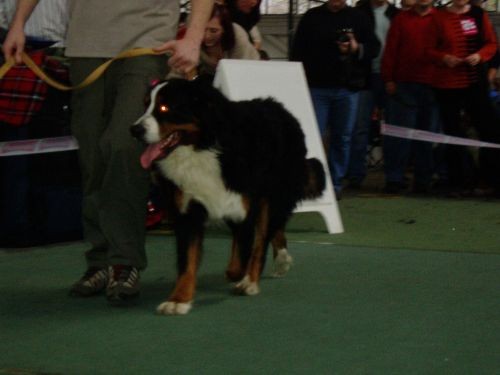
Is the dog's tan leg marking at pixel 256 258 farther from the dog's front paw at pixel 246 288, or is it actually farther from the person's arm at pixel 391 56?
the person's arm at pixel 391 56

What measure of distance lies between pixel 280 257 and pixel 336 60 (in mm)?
3607

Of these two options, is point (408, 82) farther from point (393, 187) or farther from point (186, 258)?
point (186, 258)

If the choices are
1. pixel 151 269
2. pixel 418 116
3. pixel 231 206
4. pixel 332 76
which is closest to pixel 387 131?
pixel 418 116

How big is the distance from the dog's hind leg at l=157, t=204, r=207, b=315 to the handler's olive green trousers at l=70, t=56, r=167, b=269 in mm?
205

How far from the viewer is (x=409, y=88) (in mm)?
9461

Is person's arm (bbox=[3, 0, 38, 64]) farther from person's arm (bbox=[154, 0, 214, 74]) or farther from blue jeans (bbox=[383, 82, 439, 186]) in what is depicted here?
blue jeans (bbox=[383, 82, 439, 186])

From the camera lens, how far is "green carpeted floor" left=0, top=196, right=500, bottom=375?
11.4 feet

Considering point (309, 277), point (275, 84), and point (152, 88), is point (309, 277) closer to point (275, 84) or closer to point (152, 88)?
point (152, 88)

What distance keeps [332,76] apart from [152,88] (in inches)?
175

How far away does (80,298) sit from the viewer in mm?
4652

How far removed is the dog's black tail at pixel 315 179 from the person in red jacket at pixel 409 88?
3626 millimetres

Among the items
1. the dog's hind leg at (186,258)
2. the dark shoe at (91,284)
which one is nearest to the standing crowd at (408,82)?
the dark shoe at (91,284)

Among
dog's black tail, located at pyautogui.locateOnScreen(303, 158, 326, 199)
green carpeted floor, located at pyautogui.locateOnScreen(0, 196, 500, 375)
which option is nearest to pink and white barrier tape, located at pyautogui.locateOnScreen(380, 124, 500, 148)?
green carpeted floor, located at pyautogui.locateOnScreen(0, 196, 500, 375)

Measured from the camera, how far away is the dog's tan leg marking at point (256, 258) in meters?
4.70
